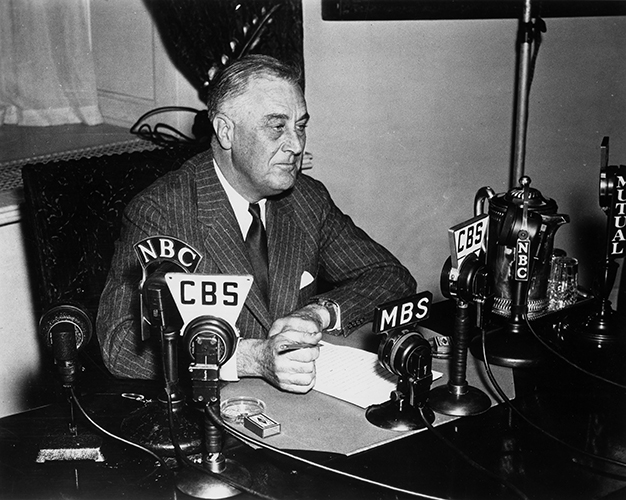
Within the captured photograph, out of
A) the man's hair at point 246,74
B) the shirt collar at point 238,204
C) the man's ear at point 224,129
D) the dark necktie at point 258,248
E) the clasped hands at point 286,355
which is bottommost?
the clasped hands at point 286,355

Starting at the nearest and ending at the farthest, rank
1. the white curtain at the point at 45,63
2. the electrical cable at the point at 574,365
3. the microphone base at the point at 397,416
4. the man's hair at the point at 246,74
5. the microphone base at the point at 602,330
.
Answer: the microphone base at the point at 397,416, the electrical cable at the point at 574,365, the microphone base at the point at 602,330, the man's hair at the point at 246,74, the white curtain at the point at 45,63

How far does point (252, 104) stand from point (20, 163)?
4.00 ft

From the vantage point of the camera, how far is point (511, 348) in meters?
2.05

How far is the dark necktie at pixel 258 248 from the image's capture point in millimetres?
2412

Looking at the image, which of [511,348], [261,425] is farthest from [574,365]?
[261,425]

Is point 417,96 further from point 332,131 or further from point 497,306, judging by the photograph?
point 497,306

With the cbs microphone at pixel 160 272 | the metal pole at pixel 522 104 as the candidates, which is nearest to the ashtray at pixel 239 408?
the cbs microphone at pixel 160 272

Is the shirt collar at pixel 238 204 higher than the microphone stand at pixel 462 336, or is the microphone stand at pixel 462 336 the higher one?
the shirt collar at pixel 238 204

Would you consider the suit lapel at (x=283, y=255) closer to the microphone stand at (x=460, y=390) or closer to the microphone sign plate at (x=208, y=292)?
the microphone stand at (x=460, y=390)

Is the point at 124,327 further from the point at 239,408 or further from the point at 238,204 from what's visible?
the point at 238,204

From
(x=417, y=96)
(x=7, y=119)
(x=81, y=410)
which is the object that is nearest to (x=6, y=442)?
(x=81, y=410)

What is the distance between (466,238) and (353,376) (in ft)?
1.35

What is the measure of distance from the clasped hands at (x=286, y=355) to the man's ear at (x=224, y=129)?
0.62m

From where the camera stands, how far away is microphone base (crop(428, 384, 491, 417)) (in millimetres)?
1765
